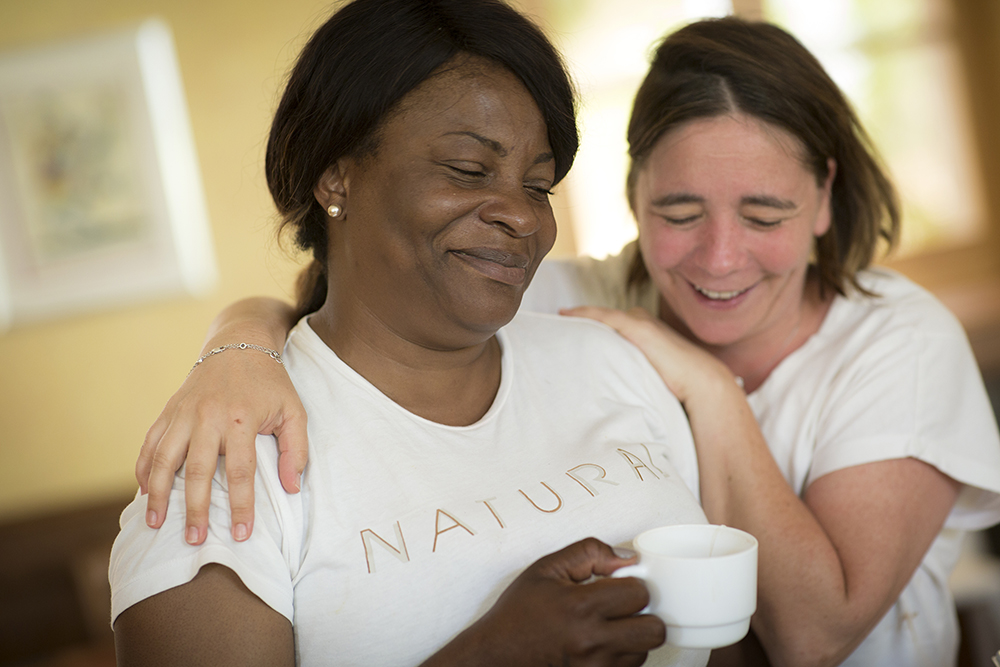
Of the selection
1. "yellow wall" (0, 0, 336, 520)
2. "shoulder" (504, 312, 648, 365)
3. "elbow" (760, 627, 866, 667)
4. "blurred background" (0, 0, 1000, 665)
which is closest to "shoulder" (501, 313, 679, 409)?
"shoulder" (504, 312, 648, 365)

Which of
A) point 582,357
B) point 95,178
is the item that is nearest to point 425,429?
point 582,357

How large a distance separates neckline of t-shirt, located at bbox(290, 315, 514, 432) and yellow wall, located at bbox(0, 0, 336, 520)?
8.24ft

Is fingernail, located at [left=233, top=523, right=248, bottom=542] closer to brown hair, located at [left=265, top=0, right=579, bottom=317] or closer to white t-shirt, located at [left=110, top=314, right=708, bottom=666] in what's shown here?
white t-shirt, located at [left=110, top=314, right=708, bottom=666]

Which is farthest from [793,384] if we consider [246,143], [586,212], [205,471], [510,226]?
[246,143]

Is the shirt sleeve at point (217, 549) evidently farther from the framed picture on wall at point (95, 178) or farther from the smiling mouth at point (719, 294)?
the framed picture on wall at point (95, 178)

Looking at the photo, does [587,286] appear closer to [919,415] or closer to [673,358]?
[673,358]

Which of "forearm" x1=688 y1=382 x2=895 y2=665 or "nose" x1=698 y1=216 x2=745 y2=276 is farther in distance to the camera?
"nose" x1=698 y1=216 x2=745 y2=276

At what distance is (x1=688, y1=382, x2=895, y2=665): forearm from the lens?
1.30 meters

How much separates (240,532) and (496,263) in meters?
0.47

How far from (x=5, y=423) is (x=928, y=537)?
12.0 feet

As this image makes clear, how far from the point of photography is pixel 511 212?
1106 millimetres

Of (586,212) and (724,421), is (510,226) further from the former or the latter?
(586,212)

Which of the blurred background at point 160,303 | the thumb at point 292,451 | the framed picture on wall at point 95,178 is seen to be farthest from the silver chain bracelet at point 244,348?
A: the framed picture on wall at point 95,178

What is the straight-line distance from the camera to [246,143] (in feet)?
12.2
